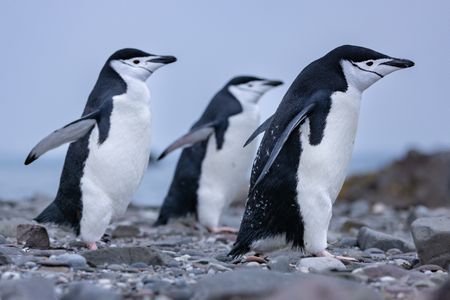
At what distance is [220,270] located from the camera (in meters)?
4.59

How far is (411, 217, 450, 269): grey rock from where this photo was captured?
15.9ft

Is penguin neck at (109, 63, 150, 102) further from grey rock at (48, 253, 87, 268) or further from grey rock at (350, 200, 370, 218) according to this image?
grey rock at (350, 200, 370, 218)

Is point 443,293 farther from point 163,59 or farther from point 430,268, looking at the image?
point 163,59

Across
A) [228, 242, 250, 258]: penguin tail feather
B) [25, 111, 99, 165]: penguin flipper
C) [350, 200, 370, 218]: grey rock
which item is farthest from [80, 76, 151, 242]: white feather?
[350, 200, 370, 218]: grey rock

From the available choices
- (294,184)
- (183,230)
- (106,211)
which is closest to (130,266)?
(294,184)

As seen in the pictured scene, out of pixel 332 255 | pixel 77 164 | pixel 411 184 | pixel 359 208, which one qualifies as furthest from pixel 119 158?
pixel 411 184

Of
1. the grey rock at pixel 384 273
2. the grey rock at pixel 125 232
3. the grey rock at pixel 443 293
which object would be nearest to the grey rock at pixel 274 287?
the grey rock at pixel 443 293

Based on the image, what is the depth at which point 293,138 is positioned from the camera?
5.16 m

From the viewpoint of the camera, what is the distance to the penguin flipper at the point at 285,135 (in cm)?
485

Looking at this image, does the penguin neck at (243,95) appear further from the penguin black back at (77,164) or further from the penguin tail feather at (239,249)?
the penguin tail feather at (239,249)

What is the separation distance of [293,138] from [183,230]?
3869 mm

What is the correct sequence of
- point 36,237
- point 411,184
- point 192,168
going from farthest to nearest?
point 411,184 < point 192,168 < point 36,237

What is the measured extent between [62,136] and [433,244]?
2.89 m

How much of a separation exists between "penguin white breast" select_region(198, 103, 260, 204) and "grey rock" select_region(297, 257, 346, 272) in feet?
13.4
